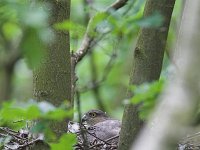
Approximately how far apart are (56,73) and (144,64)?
0.52m

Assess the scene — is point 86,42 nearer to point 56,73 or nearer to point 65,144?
point 56,73

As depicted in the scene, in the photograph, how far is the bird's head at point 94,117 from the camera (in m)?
5.31

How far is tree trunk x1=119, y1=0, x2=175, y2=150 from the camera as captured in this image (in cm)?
336

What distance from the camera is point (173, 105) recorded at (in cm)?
135

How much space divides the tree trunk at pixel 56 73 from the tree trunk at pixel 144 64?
1.20 ft

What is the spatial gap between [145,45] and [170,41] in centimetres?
255

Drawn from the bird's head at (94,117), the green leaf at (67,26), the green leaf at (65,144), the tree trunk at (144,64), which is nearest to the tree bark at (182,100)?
the green leaf at (65,144)

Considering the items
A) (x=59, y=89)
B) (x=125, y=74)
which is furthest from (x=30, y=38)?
(x=125, y=74)

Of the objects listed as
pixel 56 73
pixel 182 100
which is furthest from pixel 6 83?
pixel 182 100

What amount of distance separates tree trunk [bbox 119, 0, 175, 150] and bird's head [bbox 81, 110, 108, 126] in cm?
183

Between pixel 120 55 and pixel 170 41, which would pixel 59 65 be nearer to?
pixel 170 41

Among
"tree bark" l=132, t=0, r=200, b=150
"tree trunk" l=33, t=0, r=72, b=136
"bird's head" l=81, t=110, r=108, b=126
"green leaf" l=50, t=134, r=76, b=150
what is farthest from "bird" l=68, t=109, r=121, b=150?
"tree bark" l=132, t=0, r=200, b=150

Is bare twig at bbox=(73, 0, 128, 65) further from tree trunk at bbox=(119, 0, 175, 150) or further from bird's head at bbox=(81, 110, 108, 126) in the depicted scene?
bird's head at bbox=(81, 110, 108, 126)

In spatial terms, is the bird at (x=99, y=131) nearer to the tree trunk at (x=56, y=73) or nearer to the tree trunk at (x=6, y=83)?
the tree trunk at (x=56, y=73)
